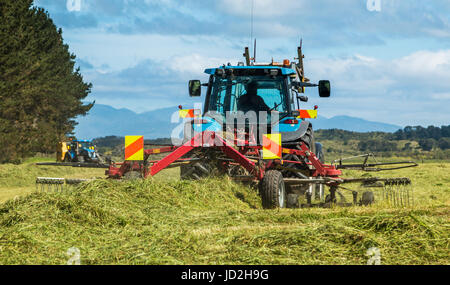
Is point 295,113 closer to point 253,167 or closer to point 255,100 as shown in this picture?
point 255,100

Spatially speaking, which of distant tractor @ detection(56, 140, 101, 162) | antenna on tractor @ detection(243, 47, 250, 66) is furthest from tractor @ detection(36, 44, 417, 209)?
distant tractor @ detection(56, 140, 101, 162)

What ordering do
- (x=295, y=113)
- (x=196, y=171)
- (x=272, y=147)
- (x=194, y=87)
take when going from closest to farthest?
(x=272, y=147), (x=196, y=171), (x=295, y=113), (x=194, y=87)

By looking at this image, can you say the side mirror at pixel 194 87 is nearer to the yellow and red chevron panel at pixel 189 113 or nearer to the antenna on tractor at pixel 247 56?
the yellow and red chevron panel at pixel 189 113

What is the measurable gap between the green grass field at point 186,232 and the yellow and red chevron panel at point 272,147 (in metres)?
1.42

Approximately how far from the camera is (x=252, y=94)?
11.7m

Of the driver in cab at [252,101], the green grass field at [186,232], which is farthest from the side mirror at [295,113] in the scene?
the green grass field at [186,232]

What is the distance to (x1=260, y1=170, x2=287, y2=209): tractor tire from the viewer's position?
31.9 ft

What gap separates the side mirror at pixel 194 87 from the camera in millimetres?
12109

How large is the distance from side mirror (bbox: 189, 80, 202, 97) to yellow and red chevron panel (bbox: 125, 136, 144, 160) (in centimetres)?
200

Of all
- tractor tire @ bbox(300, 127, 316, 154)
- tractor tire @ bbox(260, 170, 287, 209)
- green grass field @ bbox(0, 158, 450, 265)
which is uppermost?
tractor tire @ bbox(300, 127, 316, 154)

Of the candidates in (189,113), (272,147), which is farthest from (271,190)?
(189,113)

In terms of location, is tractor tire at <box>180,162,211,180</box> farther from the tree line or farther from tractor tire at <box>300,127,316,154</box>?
the tree line

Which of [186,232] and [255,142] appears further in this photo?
[255,142]

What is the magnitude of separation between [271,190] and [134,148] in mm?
2621
